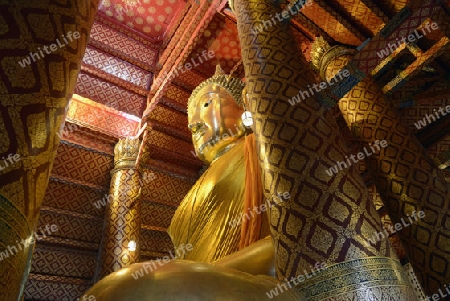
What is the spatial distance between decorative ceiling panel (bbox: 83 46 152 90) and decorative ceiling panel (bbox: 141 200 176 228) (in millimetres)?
1622

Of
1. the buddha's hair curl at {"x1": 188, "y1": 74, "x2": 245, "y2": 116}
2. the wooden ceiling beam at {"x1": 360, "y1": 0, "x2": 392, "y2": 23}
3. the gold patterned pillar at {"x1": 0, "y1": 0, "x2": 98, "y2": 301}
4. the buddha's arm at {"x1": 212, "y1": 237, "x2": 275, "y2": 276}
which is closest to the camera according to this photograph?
the gold patterned pillar at {"x1": 0, "y1": 0, "x2": 98, "y2": 301}

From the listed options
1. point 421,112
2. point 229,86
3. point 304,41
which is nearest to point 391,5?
point 421,112

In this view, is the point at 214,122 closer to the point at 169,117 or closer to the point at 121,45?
the point at 169,117

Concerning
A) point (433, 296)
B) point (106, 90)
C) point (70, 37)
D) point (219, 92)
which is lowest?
point (433, 296)

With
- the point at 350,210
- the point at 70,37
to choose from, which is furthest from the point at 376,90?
the point at 70,37

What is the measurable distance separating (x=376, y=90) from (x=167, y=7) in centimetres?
337

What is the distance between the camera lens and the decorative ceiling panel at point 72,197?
4.14m

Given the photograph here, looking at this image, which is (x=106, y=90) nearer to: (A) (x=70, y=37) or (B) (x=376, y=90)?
(B) (x=376, y=90)

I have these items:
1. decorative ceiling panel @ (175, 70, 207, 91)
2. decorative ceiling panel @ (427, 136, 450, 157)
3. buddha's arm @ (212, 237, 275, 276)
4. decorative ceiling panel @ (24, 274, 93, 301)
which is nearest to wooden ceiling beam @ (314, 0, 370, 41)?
decorative ceiling panel @ (427, 136, 450, 157)

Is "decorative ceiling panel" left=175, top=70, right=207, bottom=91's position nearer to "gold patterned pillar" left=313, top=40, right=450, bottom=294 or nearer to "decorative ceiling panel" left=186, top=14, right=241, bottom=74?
"decorative ceiling panel" left=186, top=14, right=241, bottom=74

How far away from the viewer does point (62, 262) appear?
12.8 ft

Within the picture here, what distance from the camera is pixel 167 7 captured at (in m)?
5.14

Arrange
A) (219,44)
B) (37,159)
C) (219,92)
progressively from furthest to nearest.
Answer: (219,44)
(219,92)
(37,159)

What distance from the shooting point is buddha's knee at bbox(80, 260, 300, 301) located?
2.29ft
